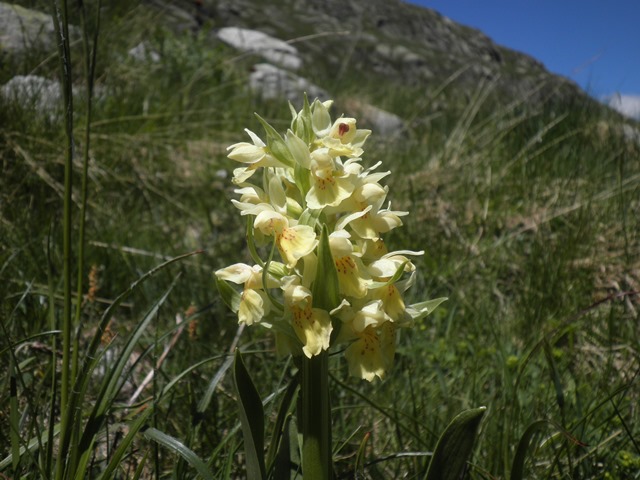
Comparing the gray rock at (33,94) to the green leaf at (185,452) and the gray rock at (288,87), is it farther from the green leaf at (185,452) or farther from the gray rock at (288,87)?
the gray rock at (288,87)

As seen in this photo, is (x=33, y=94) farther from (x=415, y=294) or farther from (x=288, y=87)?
(x=288, y=87)

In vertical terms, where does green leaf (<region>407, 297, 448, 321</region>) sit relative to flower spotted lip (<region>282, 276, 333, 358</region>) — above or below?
above

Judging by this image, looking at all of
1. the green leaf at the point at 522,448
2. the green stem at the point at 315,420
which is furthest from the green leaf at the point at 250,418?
the green leaf at the point at 522,448

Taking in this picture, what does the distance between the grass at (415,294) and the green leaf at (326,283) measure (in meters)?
0.22

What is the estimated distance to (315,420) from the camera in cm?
71

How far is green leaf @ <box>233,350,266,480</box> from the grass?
0.44 ft

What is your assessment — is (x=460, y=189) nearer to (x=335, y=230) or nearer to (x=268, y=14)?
(x=335, y=230)

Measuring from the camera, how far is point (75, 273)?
5.47 ft

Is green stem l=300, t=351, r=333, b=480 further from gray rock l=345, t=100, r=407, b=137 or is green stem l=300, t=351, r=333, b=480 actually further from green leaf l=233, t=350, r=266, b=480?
gray rock l=345, t=100, r=407, b=137

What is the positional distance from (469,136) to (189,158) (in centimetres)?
148

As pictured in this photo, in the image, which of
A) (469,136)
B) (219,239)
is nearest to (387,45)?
(469,136)

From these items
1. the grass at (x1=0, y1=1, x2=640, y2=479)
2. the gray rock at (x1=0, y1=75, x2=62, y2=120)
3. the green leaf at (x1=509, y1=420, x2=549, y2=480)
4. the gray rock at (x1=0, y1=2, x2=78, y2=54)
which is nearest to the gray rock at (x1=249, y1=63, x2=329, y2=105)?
the grass at (x1=0, y1=1, x2=640, y2=479)

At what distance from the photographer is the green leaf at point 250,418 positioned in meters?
0.69

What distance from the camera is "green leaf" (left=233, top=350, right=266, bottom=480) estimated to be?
2.25 ft
